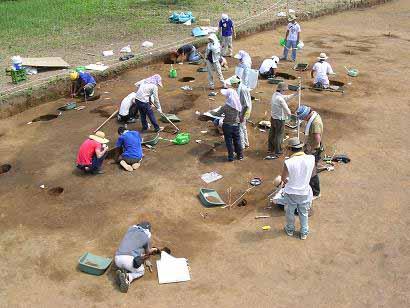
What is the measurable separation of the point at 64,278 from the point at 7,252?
1436 mm

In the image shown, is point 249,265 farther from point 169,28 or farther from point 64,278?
point 169,28

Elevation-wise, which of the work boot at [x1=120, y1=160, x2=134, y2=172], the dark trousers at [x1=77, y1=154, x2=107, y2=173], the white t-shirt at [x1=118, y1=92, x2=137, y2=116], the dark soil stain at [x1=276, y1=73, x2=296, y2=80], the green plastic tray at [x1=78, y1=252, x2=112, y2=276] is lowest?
the green plastic tray at [x1=78, y1=252, x2=112, y2=276]

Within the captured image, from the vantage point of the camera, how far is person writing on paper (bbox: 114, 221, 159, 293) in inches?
318

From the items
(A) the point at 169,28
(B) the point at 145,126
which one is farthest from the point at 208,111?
(A) the point at 169,28

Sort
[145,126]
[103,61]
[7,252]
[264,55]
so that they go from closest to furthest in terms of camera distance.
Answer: [7,252], [145,126], [103,61], [264,55]

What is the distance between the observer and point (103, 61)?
18422 millimetres

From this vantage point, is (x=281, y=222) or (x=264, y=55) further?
(x=264, y=55)

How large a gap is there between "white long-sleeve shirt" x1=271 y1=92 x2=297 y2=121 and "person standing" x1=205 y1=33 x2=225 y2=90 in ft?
14.9

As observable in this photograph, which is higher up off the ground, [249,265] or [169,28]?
[169,28]

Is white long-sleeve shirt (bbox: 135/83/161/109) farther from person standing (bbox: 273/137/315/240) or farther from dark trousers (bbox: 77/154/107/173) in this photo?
person standing (bbox: 273/137/315/240)

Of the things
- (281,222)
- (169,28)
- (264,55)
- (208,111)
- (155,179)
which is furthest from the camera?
(169,28)

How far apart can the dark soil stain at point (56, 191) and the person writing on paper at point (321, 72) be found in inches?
364

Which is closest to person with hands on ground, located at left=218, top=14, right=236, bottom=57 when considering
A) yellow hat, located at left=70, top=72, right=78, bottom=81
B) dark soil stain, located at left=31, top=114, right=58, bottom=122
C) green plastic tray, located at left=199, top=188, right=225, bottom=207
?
yellow hat, located at left=70, top=72, right=78, bottom=81

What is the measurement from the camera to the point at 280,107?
461 inches
